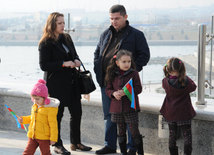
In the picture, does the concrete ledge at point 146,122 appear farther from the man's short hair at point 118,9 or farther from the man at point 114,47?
the man's short hair at point 118,9

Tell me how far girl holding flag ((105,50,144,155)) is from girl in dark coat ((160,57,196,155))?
0.85 ft

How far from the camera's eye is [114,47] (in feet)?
11.6

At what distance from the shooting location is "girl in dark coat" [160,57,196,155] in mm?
3135

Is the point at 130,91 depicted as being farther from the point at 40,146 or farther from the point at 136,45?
the point at 40,146

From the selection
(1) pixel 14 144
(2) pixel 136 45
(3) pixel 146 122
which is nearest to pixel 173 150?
(3) pixel 146 122

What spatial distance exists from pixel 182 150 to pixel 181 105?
538mm

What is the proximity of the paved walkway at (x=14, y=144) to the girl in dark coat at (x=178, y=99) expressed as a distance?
990 millimetres

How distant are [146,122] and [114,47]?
746 mm

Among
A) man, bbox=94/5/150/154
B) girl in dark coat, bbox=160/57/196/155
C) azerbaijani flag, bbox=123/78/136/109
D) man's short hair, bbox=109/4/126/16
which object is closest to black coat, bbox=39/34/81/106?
man, bbox=94/5/150/154

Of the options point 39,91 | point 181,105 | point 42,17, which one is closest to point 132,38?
point 181,105

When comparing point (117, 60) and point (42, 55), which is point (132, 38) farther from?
point (42, 55)

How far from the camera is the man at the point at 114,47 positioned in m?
3.46

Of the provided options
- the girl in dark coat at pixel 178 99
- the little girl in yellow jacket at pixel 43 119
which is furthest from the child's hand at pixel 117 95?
the little girl in yellow jacket at pixel 43 119

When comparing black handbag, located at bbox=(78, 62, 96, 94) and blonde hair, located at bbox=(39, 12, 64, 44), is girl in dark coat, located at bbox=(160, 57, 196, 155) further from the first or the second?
blonde hair, located at bbox=(39, 12, 64, 44)
